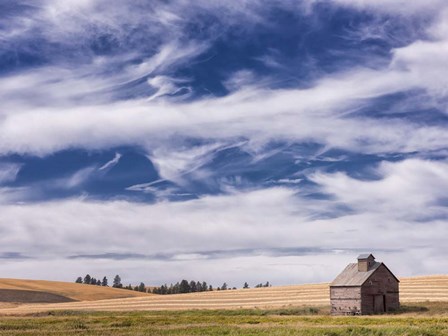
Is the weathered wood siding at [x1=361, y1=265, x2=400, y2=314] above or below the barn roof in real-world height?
below

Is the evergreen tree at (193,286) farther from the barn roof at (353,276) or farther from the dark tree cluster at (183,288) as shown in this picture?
the barn roof at (353,276)

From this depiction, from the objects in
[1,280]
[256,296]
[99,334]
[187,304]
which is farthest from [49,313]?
[1,280]

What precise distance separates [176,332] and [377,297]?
34.5m

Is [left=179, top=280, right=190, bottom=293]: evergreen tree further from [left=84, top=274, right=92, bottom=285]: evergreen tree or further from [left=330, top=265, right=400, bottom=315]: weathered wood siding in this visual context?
[left=330, top=265, right=400, bottom=315]: weathered wood siding

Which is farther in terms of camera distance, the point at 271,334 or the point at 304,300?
the point at 304,300

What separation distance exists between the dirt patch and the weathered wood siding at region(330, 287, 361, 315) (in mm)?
68823

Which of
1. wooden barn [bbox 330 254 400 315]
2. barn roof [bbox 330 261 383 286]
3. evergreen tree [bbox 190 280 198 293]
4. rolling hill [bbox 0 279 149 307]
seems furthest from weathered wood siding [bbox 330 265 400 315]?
evergreen tree [bbox 190 280 198 293]

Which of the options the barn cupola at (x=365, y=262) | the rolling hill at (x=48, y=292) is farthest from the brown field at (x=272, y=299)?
the rolling hill at (x=48, y=292)

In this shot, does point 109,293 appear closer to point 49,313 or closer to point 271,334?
point 49,313

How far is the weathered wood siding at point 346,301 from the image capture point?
2378 inches

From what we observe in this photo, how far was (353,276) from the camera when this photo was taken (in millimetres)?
63375

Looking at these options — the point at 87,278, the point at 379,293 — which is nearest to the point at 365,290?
the point at 379,293

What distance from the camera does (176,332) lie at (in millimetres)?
32906

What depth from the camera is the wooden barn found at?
199ft
